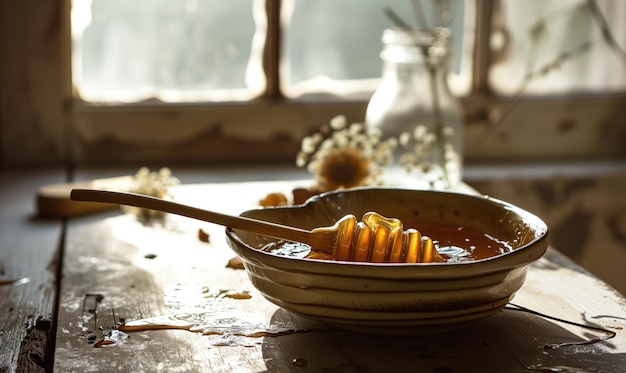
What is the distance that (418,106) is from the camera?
1483 mm

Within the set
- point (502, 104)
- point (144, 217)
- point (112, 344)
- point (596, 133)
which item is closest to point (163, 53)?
point (144, 217)

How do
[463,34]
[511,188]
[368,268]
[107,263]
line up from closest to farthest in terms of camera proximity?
[368,268] < [107,263] < [511,188] < [463,34]

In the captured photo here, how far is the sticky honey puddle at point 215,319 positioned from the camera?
0.86 metres

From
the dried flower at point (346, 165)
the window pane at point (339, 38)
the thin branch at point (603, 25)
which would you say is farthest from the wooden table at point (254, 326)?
the thin branch at point (603, 25)

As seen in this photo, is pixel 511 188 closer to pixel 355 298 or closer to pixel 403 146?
pixel 403 146

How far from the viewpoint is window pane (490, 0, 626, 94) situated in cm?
198

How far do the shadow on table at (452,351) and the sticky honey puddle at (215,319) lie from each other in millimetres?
25

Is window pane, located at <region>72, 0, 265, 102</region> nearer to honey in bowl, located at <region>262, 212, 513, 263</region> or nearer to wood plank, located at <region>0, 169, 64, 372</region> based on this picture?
wood plank, located at <region>0, 169, 64, 372</region>

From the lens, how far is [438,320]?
790mm

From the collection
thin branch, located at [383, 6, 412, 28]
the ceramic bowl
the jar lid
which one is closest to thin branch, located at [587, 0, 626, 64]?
thin branch, located at [383, 6, 412, 28]

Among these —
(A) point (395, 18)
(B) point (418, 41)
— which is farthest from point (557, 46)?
(B) point (418, 41)

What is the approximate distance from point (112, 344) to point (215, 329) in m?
0.10

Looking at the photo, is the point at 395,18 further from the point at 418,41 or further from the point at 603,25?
the point at 603,25

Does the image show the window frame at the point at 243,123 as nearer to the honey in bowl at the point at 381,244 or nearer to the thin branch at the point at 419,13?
the thin branch at the point at 419,13
